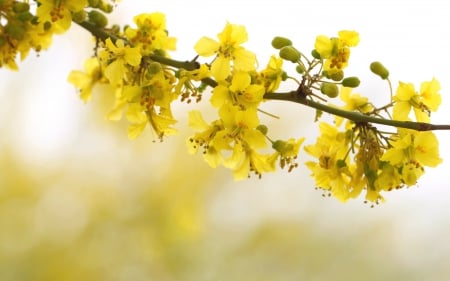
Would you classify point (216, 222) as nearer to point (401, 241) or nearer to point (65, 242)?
point (65, 242)

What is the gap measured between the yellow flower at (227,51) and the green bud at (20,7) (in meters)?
0.24

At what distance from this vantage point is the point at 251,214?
256 centimetres

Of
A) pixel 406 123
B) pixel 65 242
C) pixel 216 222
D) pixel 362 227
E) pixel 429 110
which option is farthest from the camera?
pixel 362 227

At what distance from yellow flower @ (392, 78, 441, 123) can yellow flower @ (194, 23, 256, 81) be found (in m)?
0.17

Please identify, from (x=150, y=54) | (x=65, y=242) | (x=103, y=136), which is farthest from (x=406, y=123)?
(x=103, y=136)

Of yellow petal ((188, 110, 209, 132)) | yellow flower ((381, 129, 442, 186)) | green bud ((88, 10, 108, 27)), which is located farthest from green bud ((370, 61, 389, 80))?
green bud ((88, 10, 108, 27))

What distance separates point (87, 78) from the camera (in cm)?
107

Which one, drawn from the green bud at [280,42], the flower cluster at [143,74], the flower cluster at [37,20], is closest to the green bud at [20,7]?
the flower cluster at [37,20]

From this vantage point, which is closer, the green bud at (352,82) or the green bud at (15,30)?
the green bud at (352,82)

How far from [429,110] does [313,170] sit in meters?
0.15

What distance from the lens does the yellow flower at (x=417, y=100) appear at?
77 cm

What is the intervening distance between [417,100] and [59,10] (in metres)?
0.43

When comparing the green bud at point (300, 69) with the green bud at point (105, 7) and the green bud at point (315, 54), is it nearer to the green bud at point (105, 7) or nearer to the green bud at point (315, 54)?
the green bud at point (315, 54)

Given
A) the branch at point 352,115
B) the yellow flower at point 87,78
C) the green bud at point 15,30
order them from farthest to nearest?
the yellow flower at point 87,78 → the green bud at point 15,30 → the branch at point 352,115
